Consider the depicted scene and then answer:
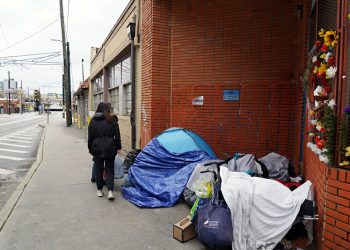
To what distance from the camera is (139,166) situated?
19.1 feet

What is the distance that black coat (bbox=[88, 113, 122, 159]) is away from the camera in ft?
17.8

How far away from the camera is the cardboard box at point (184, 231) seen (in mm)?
3766

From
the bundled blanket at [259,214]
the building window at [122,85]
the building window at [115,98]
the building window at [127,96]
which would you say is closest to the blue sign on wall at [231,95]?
the bundled blanket at [259,214]

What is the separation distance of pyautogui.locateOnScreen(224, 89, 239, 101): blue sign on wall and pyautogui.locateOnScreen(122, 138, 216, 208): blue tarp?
5.23 feet

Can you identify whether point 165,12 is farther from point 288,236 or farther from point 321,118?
point 288,236

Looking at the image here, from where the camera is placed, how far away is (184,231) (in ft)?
12.4

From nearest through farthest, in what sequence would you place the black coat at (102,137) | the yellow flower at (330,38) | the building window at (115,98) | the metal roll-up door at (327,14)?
the yellow flower at (330,38) → the metal roll-up door at (327,14) → the black coat at (102,137) → the building window at (115,98)

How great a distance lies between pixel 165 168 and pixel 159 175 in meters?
0.18

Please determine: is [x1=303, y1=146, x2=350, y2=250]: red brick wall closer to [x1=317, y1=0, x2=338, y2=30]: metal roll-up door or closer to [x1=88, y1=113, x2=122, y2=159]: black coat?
[x1=317, y1=0, x2=338, y2=30]: metal roll-up door

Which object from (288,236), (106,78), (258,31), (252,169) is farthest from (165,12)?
(106,78)

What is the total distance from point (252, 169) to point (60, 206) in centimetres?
306

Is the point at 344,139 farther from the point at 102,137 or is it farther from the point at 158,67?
the point at 158,67

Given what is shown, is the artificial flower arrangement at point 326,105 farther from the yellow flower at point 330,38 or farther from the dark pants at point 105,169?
the dark pants at point 105,169

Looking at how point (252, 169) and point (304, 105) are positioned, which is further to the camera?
point (304, 105)
